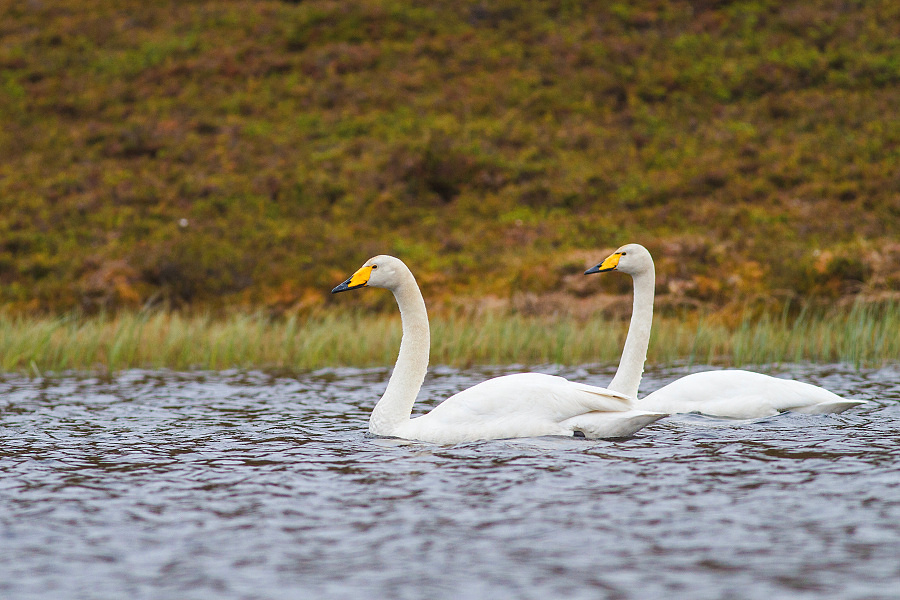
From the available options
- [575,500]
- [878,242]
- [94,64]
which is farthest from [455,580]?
[94,64]

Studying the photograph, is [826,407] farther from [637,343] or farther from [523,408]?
[523,408]

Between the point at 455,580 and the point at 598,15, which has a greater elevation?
the point at 598,15

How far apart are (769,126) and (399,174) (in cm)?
1243

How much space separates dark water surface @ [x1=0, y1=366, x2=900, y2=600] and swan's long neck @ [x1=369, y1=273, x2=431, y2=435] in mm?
349

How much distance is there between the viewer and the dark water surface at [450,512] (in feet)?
15.5

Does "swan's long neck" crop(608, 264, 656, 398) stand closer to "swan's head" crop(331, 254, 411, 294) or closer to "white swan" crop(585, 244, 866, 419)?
"white swan" crop(585, 244, 866, 419)

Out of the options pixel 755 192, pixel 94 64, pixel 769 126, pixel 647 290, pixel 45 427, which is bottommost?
pixel 45 427

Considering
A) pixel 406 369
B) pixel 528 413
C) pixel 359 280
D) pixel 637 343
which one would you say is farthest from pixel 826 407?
pixel 359 280

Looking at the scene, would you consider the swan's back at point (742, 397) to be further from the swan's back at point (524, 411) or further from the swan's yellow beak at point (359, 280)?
the swan's yellow beak at point (359, 280)

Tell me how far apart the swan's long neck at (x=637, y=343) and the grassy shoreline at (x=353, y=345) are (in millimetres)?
4261

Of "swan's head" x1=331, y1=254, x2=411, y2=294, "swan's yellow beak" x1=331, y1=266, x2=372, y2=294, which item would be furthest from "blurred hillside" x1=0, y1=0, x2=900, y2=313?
"swan's yellow beak" x1=331, y1=266, x2=372, y2=294

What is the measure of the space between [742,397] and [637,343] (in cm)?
109

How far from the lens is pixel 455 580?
4.73 metres

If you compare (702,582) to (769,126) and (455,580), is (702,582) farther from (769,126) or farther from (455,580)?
(769,126)
